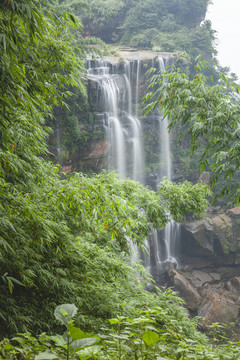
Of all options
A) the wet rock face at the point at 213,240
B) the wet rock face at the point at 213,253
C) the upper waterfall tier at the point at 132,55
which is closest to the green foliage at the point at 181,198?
the wet rock face at the point at 213,253

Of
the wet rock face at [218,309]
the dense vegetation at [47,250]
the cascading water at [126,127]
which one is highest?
the cascading water at [126,127]

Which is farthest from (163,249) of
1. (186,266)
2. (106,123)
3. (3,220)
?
(3,220)

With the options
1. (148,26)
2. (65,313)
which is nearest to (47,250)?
(65,313)

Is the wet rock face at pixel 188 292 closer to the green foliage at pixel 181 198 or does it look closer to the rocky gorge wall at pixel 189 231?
the rocky gorge wall at pixel 189 231

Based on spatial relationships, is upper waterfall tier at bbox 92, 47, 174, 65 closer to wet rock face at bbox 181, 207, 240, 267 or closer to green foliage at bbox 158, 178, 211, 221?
wet rock face at bbox 181, 207, 240, 267

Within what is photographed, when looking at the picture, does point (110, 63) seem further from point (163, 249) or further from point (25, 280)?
point (25, 280)

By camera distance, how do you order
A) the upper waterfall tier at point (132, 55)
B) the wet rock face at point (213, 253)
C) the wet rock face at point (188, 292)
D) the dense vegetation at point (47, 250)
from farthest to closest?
the upper waterfall tier at point (132, 55) → the wet rock face at point (213, 253) → the wet rock face at point (188, 292) → the dense vegetation at point (47, 250)

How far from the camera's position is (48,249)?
262cm

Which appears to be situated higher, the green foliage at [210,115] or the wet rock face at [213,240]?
the green foliage at [210,115]

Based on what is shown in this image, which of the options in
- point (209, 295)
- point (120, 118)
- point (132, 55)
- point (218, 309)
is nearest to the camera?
point (218, 309)

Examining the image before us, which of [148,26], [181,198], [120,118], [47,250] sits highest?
[148,26]

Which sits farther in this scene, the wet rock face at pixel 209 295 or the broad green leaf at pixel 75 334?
the wet rock face at pixel 209 295

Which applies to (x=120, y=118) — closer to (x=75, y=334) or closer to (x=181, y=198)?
(x=181, y=198)

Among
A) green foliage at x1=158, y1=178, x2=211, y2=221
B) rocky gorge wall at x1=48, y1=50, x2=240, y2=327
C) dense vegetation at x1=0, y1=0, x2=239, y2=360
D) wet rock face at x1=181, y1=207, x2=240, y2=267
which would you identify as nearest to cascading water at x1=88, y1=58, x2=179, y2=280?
rocky gorge wall at x1=48, y1=50, x2=240, y2=327
